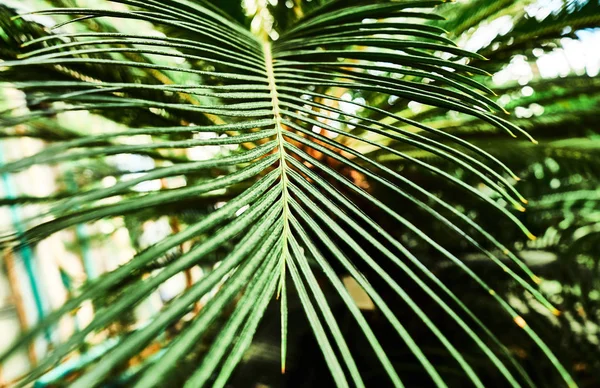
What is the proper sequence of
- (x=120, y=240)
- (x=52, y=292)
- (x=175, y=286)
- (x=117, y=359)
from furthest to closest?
(x=175, y=286) < (x=120, y=240) < (x=52, y=292) < (x=117, y=359)

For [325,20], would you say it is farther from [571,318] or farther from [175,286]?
[175,286]

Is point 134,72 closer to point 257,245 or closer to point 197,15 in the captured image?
point 197,15

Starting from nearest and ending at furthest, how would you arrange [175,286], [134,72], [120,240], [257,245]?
[257,245], [134,72], [120,240], [175,286]

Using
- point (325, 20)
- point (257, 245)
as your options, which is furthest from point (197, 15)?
point (257, 245)

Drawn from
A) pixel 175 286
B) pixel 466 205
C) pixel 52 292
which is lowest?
pixel 175 286

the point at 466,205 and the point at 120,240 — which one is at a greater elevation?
the point at 466,205

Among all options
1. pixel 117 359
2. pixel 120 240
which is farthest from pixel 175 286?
pixel 117 359

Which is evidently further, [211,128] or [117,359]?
[211,128]

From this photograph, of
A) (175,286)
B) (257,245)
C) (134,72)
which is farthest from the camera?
(175,286)

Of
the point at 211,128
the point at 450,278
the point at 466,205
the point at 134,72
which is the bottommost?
the point at 450,278
